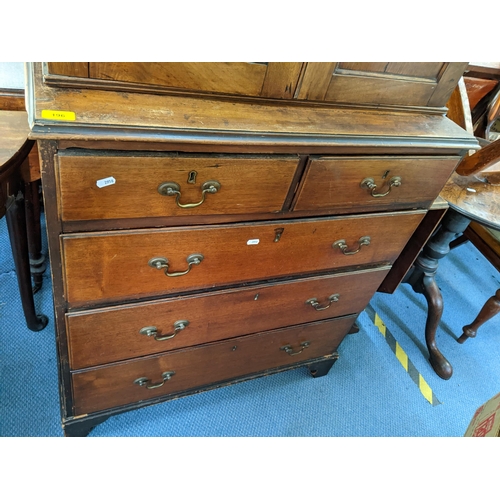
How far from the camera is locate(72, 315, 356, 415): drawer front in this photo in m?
1.18

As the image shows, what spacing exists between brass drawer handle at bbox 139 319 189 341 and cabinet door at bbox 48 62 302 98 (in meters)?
0.63

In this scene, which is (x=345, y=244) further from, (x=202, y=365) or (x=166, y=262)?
(x=202, y=365)

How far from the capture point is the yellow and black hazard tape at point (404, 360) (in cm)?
181

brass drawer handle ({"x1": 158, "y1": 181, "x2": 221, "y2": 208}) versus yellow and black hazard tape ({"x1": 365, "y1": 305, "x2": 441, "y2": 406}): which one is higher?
brass drawer handle ({"x1": 158, "y1": 181, "x2": 221, "y2": 208})

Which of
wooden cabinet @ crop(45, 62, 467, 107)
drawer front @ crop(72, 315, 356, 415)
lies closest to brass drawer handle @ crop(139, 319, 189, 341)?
drawer front @ crop(72, 315, 356, 415)

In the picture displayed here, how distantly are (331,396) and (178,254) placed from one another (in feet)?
3.77

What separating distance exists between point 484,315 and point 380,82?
5.02ft

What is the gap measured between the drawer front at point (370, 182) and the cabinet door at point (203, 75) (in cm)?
19

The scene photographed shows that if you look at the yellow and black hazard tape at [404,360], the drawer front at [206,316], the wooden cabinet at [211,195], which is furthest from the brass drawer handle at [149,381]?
the yellow and black hazard tape at [404,360]

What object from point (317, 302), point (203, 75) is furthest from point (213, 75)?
point (317, 302)

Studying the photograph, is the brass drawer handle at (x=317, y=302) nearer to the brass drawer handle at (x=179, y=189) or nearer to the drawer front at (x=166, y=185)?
the drawer front at (x=166, y=185)

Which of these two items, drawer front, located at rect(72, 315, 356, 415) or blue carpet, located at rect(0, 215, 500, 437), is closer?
drawer front, located at rect(72, 315, 356, 415)

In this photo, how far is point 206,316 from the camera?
1125 mm

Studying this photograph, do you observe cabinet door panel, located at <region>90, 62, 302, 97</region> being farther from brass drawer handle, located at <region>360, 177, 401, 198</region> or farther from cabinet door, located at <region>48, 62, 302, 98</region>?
brass drawer handle, located at <region>360, 177, 401, 198</region>
